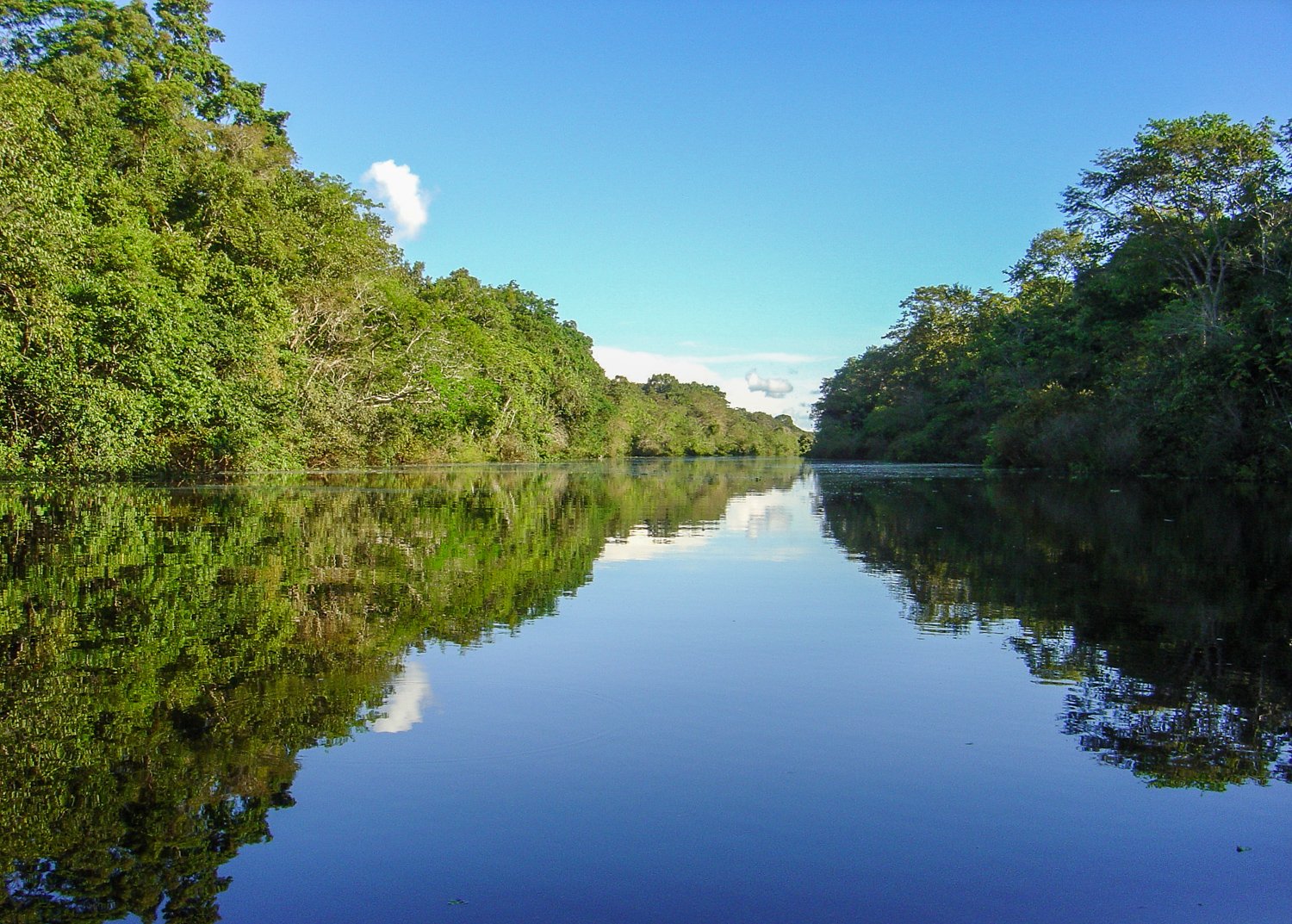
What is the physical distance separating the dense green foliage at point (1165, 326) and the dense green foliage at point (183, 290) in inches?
873

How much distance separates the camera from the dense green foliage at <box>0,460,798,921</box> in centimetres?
281

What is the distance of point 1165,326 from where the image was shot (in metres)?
25.5

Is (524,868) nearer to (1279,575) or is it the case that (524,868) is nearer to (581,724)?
(581,724)

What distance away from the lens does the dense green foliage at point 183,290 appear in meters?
17.1

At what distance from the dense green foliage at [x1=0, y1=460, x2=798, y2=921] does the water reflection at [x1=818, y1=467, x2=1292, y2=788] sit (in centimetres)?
296

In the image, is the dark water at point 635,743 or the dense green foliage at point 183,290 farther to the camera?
the dense green foliage at point 183,290

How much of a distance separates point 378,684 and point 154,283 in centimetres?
1808

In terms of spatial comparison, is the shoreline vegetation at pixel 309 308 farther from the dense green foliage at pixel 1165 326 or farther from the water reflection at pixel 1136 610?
the water reflection at pixel 1136 610

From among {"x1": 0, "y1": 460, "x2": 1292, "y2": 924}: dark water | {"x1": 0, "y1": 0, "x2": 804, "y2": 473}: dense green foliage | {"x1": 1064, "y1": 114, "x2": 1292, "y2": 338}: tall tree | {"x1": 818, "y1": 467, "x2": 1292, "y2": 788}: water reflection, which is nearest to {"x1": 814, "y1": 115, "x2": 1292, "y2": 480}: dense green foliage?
{"x1": 1064, "y1": 114, "x2": 1292, "y2": 338}: tall tree

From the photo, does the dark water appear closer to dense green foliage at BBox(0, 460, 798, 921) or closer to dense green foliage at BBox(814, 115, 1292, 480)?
dense green foliage at BBox(0, 460, 798, 921)

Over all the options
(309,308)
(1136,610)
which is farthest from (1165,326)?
(309,308)

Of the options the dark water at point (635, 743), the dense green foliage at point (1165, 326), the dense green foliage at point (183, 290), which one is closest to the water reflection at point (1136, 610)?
the dark water at point (635, 743)

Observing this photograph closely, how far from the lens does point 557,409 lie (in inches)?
2628

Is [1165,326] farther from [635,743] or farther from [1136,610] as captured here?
[635,743]
